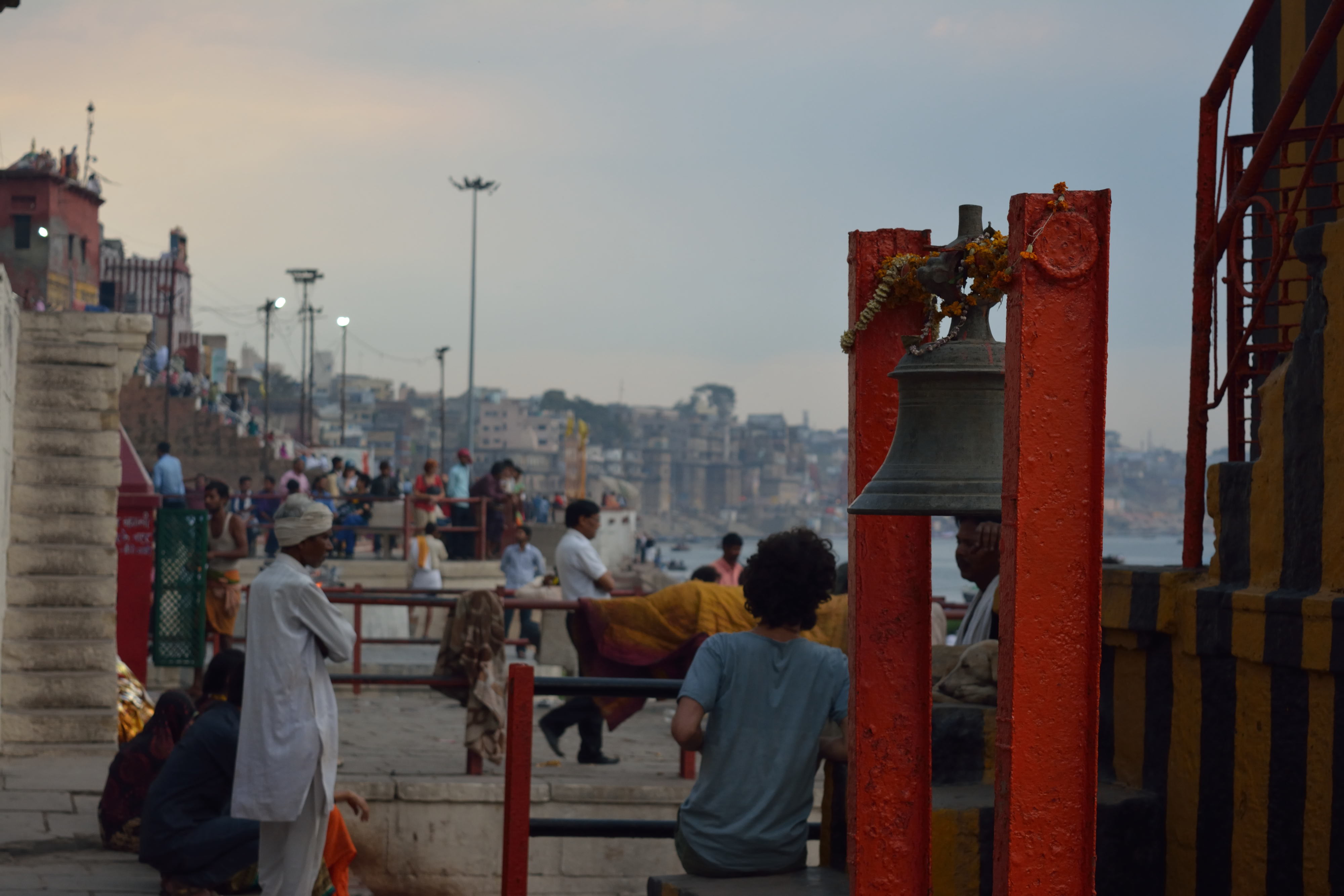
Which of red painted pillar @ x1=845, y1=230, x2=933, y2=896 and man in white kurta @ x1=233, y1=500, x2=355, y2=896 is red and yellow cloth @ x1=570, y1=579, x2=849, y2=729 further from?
red painted pillar @ x1=845, y1=230, x2=933, y2=896

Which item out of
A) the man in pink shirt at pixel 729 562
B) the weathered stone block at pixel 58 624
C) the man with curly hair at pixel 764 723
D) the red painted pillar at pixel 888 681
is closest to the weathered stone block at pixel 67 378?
the weathered stone block at pixel 58 624

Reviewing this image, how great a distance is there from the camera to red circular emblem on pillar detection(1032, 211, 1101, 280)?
2873 mm

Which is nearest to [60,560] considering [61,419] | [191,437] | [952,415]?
[61,419]

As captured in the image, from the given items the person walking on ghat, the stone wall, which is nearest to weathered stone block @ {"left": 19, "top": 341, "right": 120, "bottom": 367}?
the person walking on ghat

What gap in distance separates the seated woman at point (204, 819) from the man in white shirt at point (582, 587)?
296cm

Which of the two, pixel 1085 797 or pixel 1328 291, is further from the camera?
pixel 1328 291

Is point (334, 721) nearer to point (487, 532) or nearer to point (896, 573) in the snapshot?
point (896, 573)

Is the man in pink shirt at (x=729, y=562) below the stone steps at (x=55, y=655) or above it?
above

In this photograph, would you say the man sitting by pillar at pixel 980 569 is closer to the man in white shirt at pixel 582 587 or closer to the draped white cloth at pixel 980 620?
the draped white cloth at pixel 980 620

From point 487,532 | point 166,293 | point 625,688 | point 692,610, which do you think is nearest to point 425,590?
point 692,610

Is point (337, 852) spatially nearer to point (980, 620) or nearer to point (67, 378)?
point (980, 620)

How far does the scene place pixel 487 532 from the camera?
23.5 m

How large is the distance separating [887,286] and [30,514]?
7.46 m

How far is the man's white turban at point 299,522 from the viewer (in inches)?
226
